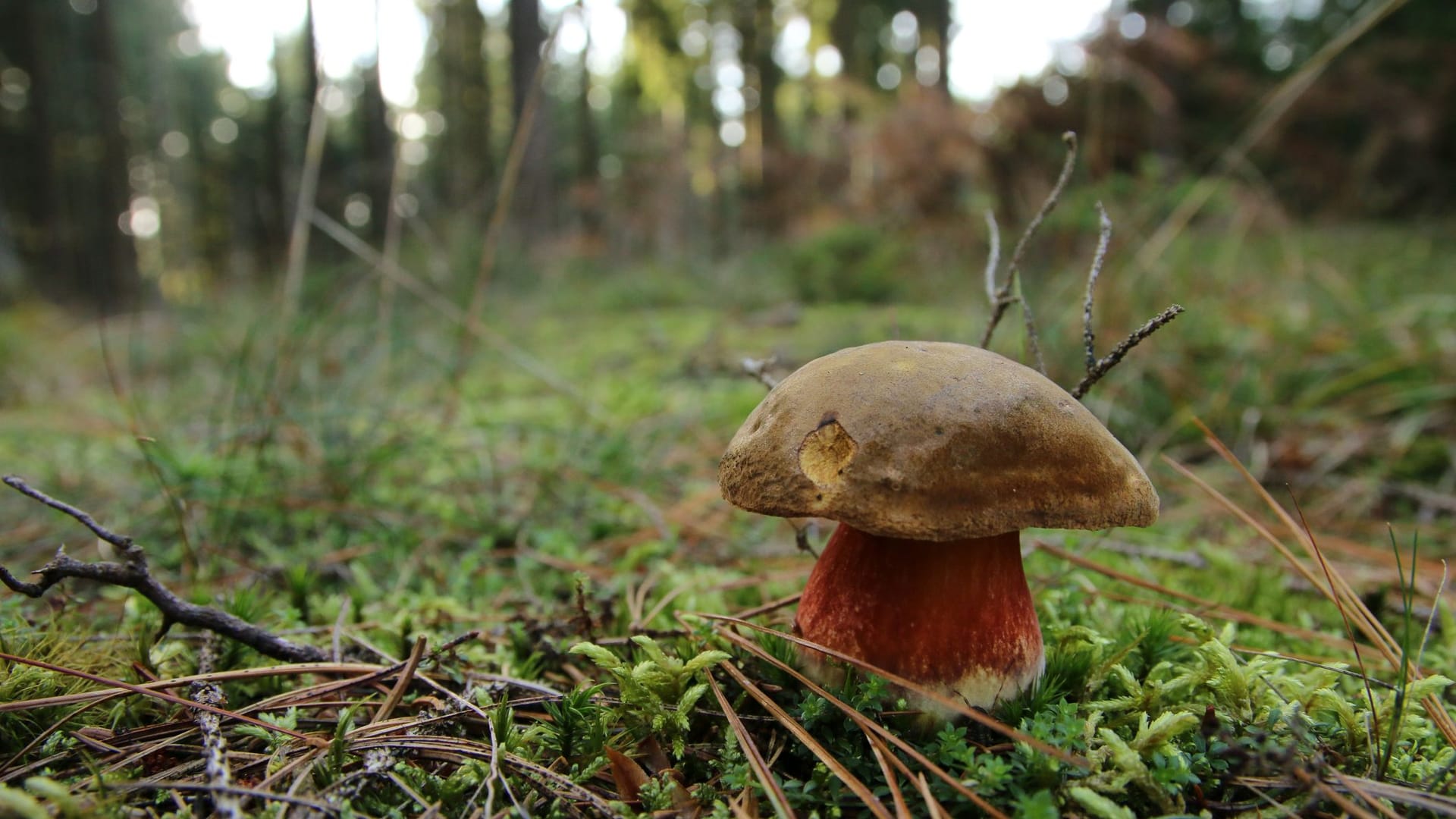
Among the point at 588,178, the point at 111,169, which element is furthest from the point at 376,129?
the point at 588,178

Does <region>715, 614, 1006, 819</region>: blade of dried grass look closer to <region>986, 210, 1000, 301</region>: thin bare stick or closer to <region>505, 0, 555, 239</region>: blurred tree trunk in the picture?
<region>986, 210, 1000, 301</region>: thin bare stick

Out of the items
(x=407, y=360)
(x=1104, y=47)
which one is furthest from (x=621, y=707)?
(x=1104, y=47)

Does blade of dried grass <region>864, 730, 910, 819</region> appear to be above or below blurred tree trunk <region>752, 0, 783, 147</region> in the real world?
below

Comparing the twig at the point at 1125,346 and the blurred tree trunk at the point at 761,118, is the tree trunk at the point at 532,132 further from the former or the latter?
the twig at the point at 1125,346

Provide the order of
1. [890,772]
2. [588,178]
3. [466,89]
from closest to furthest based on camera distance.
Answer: [890,772] → [588,178] → [466,89]

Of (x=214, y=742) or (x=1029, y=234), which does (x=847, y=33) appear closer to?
(x=1029, y=234)

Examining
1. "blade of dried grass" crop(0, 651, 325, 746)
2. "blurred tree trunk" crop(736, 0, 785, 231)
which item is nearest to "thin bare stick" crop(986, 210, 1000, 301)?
"blade of dried grass" crop(0, 651, 325, 746)

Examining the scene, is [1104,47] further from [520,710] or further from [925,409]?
[520,710]

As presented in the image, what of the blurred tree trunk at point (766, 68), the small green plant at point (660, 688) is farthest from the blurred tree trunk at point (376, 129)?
the small green plant at point (660, 688)
